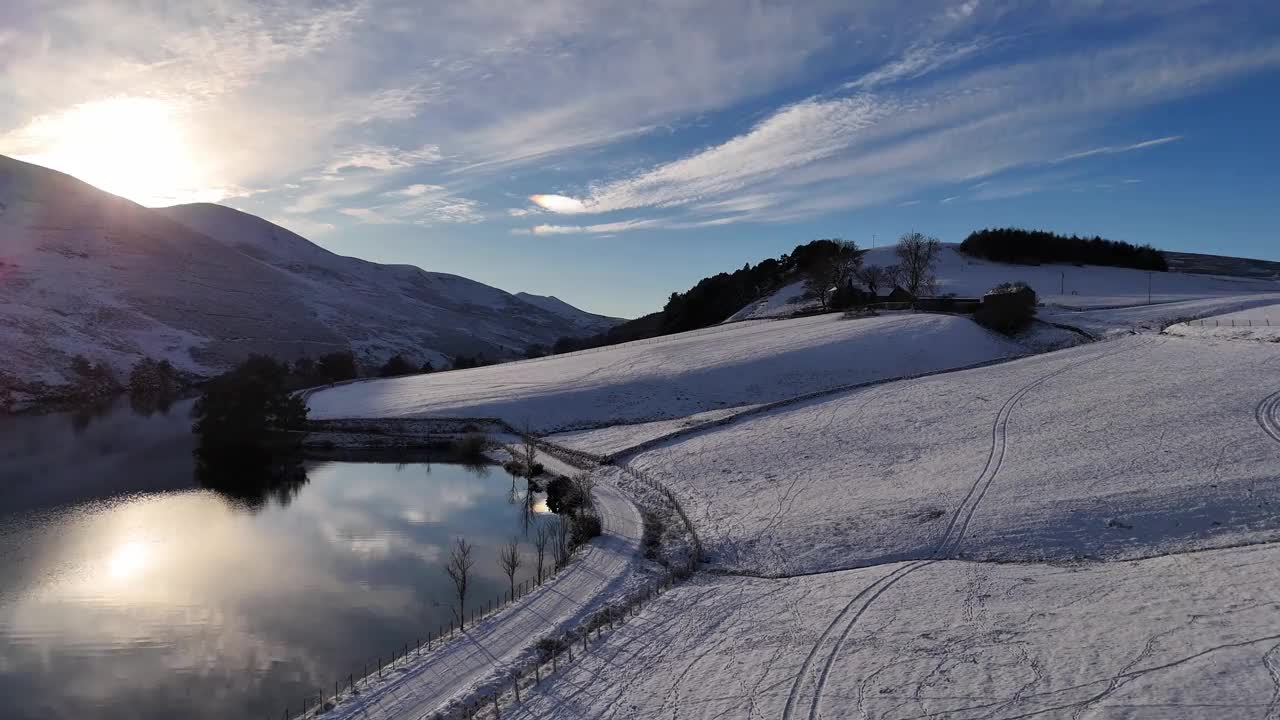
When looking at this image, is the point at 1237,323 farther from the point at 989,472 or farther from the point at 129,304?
the point at 129,304

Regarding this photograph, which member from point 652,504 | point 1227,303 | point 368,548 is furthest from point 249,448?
point 1227,303

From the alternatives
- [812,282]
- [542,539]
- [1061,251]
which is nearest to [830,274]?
[812,282]

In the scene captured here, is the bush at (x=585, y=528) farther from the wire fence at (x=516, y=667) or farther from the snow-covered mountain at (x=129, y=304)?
the snow-covered mountain at (x=129, y=304)

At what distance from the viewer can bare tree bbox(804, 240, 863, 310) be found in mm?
102250

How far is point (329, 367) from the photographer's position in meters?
111

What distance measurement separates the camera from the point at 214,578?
30.6m

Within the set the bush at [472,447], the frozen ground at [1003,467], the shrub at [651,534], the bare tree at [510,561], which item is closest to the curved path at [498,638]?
the shrub at [651,534]

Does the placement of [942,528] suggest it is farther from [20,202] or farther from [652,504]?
[20,202]

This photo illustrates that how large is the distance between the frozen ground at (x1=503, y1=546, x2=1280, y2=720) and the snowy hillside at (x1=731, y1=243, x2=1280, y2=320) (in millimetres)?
76634

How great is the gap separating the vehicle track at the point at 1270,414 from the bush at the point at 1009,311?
37.6 metres

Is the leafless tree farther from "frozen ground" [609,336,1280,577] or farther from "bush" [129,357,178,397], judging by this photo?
"bush" [129,357,178,397]

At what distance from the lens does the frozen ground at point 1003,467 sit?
26250 millimetres

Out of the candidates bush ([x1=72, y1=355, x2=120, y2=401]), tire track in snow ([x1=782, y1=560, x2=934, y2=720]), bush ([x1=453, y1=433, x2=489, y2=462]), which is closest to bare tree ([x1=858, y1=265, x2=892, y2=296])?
bush ([x1=453, y1=433, x2=489, y2=462])

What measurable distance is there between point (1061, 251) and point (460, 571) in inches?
5532
